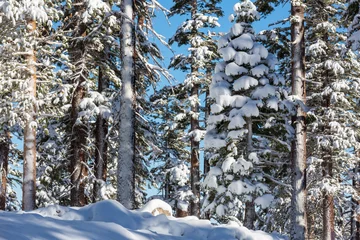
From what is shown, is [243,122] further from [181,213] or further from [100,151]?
[181,213]

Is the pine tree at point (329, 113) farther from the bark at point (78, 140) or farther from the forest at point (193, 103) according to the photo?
the bark at point (78, 140)

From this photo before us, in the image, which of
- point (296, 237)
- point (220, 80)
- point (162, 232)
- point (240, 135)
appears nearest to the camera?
point (162, 232)

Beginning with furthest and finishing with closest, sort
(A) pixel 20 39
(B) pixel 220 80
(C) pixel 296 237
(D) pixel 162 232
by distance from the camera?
1. (B) pixel 220 80
2. (A) pixel 20 39
3. (C) pixel 296 237
4. (D) pixel 162 232

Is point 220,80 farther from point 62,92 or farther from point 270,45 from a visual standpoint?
point 62,92

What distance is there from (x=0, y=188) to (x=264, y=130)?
13.0m

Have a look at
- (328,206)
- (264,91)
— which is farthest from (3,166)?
(328,206)

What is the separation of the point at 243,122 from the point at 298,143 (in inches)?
106

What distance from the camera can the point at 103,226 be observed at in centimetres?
506

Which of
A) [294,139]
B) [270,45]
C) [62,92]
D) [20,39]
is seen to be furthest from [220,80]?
[20,39]

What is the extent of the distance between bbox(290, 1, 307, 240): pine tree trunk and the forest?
1.2 inches

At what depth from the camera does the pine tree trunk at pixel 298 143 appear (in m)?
10.7

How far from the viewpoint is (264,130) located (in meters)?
14.5

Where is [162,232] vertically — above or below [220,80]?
below

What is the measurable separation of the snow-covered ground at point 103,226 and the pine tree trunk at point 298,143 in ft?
12.9
